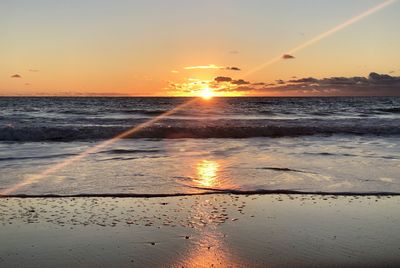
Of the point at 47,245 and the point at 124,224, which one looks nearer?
the point at 47,245

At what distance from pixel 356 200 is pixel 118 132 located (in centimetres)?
1629

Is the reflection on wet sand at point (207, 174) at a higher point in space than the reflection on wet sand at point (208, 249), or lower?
lower

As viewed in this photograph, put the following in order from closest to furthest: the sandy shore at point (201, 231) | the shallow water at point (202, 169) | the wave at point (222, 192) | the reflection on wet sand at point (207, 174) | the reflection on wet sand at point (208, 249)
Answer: the reflection on wet sand at point (208, 249), the sandy shore at point (201, 231), the wave at point (222, 192), the shallow water at point (202, 169), the reflection on wet sand at point (207, 174)

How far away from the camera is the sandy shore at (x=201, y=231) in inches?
191

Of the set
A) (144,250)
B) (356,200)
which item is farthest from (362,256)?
(356,200)

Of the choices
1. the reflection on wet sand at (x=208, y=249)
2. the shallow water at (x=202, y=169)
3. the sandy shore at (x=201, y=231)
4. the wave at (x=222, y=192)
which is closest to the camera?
the reflection on wet sand at (x=208, y=249)

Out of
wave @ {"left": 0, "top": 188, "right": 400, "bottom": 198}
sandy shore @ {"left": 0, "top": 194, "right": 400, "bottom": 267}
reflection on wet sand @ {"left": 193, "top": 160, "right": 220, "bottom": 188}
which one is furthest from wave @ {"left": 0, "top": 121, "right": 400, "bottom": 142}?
sandy shore @ {"left": 0, "top": 194, "right": 400, "bottom": 267}

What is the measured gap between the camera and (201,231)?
580cm

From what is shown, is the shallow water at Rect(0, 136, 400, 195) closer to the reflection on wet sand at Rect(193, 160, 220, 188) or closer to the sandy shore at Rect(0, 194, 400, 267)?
the reflection on wet sand at Rect(193, 160, 220, 188)

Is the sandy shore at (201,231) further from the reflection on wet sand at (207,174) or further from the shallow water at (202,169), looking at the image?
the reflection on wet sand at (207,174)

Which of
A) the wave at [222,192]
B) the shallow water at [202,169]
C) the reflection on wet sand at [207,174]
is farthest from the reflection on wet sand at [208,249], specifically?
the reflection on wet sand at [207,174]

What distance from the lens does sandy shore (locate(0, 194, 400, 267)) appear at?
4.85 meters

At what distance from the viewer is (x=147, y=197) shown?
7.84 meters

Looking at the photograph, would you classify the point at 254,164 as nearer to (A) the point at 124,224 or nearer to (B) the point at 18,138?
(A) the point at 124,224
